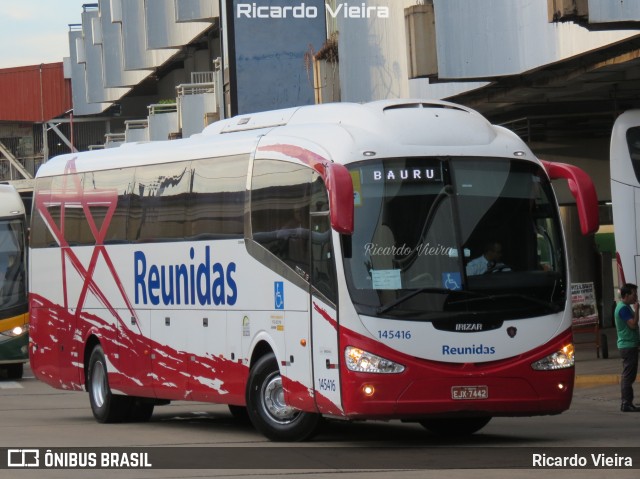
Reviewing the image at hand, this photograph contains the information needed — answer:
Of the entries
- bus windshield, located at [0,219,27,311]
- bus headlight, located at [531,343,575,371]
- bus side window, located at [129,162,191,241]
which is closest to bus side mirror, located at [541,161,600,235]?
bus headlight, located at [531,343,575,371]

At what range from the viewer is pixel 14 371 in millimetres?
31984

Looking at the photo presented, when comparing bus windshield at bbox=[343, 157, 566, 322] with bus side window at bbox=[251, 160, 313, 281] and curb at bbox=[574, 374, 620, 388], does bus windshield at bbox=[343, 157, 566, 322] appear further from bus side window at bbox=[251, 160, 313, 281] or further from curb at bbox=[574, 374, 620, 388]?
curb at bbox=[574, 374, 620, 388]

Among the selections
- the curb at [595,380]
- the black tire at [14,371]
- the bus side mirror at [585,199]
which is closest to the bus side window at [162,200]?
the bus side mirror at [585,199]

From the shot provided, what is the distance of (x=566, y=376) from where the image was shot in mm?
15008

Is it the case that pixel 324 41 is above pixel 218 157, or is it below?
above

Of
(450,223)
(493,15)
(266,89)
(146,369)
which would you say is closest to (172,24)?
(266,89)

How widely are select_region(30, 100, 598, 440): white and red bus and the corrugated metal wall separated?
6927 centimetres

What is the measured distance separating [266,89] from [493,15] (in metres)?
10.3

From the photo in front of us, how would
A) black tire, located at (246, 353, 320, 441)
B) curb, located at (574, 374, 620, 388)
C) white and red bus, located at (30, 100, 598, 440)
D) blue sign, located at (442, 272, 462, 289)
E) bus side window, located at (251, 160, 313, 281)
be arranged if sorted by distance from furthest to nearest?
curb, located at (574, 374, 620, 388) < black tire, located at (246, 353, 320, 441) < bus side window, located at (251, 160, 313, 281) < blue sign, located at (442, 272, 462, 289) < white and red bus, located at (30, 100, 598, 440)

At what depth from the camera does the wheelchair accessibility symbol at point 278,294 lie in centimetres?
1562

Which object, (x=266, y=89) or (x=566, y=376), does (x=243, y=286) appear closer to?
(x=566, y=376)

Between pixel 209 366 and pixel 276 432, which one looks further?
pixel 209 366

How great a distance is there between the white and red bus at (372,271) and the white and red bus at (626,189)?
8.52m

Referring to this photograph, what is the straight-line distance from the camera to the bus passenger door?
47.8 ft
